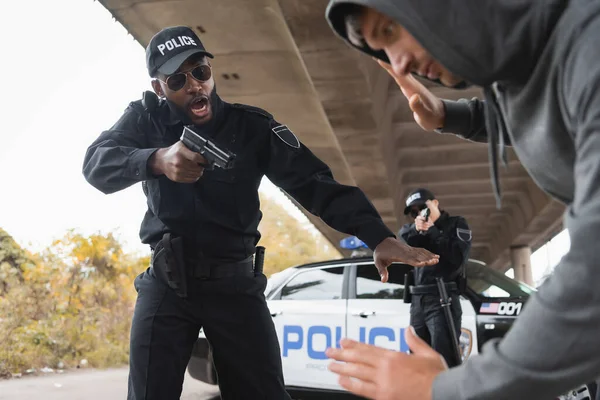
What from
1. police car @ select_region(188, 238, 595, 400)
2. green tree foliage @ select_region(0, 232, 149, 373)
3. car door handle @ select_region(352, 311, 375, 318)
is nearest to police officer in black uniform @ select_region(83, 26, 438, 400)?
police car @ select_region(188, 238, 595, 400)

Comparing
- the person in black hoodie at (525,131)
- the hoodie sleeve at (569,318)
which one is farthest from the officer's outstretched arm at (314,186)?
the hoodie sleeve at (569,318)

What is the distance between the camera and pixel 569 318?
2.79ft

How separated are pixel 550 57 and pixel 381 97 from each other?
6.82 metres

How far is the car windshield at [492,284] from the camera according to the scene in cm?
584

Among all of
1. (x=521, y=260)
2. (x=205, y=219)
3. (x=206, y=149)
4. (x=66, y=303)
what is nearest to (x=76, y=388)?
(x=66, y=303)

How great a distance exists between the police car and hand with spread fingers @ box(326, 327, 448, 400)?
188 inches

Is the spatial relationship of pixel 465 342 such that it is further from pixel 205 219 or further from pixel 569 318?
pixel 569 318

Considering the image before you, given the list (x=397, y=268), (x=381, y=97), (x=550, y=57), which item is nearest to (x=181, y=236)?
(x=550, y=57)

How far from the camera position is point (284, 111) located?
28.4 feet

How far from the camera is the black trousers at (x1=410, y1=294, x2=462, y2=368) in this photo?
523cm

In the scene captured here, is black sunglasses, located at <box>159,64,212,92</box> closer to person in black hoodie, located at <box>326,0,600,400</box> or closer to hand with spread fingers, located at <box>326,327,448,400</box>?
person in black hoodie, located at <box>326,0,600,400</box>

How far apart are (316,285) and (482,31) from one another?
573cm

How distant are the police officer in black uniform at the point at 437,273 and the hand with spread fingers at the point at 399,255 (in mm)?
3163

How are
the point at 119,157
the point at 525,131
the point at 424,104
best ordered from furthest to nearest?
the point at 119,157, the point at 424,104, the point at 525,131
